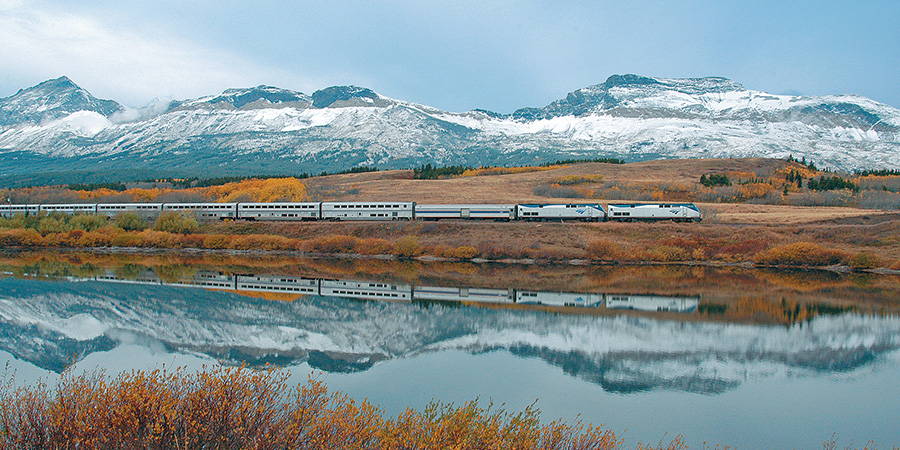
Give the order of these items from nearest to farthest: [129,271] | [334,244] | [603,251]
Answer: [129,271] → [603,251] → [334,244]

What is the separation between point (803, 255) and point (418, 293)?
4068cm

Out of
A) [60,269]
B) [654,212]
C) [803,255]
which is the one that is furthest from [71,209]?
[803,255]

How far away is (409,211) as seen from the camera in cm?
7688

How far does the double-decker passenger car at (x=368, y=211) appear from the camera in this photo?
253 ft

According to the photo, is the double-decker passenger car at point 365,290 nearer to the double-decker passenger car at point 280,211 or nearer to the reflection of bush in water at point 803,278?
the reflection of bush in water at point 803,278

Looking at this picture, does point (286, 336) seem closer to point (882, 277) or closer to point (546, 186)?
point (882, 277)

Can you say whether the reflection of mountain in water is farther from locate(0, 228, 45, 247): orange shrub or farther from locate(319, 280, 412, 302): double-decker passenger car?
locate(0, 228, 45, 247): orange shrub

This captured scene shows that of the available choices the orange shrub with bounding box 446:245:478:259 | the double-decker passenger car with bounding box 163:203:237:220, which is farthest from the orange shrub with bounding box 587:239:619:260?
the double-decker passenger car with bounding box 163:203:237:220

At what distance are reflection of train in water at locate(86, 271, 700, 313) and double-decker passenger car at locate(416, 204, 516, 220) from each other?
90.1 feet

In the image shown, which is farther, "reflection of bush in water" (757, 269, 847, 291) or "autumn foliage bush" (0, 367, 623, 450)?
"reflection of bush in water" (757, 269, 847, 291)

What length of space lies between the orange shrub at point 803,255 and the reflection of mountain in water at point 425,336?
25.4 metres

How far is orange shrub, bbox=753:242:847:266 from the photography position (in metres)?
59.4

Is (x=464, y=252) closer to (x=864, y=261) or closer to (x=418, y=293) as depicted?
(x=418, y=293)

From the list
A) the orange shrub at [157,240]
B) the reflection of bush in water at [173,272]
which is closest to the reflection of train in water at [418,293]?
the reflection of bush in water at [173,272]
